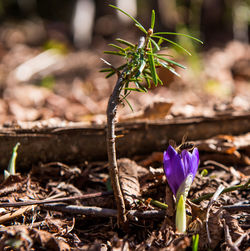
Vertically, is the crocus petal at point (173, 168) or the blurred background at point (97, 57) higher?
the blurred background at point (97, 57)

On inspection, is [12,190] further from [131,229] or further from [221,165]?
[221,165]

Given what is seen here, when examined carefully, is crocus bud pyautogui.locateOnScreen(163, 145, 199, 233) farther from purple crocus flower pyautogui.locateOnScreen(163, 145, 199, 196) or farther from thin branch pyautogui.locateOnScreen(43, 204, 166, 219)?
thin branch pyautogui.locateOnScreen(43, 204, 166, 219)

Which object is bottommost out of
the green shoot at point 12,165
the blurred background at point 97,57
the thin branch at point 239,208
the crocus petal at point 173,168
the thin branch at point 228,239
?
the thin branch at point 228,239

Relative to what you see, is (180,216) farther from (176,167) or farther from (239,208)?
(239,208)

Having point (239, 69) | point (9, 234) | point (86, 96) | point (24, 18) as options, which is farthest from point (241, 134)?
point (24, 18)

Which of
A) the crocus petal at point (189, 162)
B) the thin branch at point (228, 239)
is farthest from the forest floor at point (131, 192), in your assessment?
the crocus petal at point (189, 162)

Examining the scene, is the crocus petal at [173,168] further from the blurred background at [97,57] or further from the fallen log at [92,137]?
the blurred background at [97,57]

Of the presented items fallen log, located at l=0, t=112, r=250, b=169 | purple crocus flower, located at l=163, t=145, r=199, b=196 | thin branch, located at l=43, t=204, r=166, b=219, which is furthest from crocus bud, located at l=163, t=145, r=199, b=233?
fallen log, located at l=0, t=112, r=250, b=169
